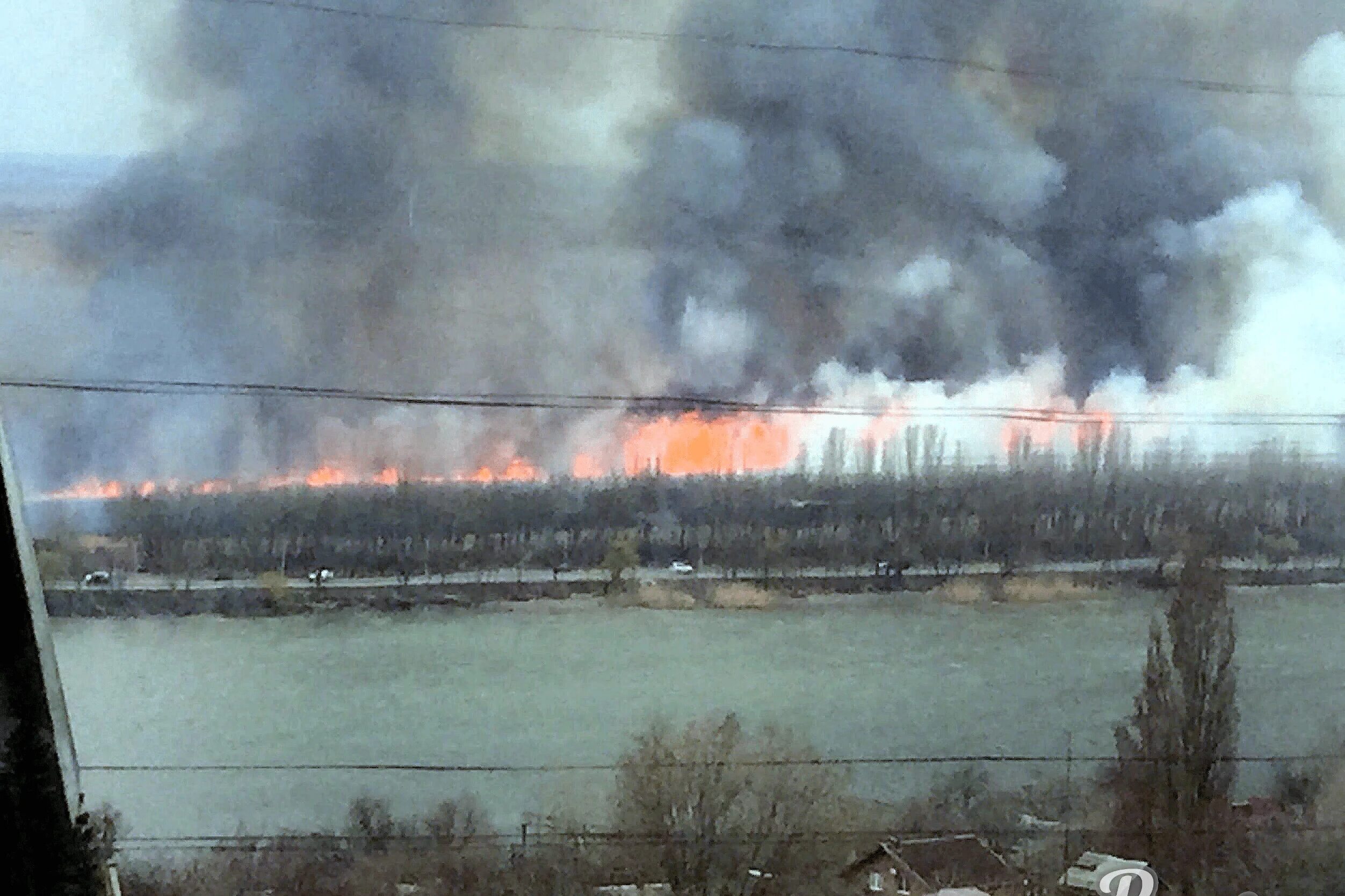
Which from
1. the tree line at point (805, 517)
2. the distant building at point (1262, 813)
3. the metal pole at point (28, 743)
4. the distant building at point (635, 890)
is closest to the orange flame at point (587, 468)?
the tree line at point (805, 517)

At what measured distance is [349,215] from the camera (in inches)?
46.5

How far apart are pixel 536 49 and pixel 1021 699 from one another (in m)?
0.88

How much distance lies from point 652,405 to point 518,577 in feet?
0.76

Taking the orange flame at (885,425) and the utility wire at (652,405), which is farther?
the orange flame at (885,425)

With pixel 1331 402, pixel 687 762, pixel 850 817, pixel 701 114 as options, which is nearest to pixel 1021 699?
pixel 850 817

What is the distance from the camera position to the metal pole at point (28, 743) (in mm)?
1164

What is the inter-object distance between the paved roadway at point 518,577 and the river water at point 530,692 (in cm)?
3

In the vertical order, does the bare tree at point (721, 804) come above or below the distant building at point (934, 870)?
above

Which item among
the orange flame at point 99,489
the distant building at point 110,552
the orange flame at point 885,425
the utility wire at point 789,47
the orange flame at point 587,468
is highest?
the utility wire at point 789,47

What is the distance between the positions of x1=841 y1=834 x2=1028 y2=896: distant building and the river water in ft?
0.22

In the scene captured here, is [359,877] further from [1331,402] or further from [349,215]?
[1331,402]

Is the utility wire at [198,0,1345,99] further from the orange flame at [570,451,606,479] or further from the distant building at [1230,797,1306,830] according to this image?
the distant building at [1230,797,1306,830]

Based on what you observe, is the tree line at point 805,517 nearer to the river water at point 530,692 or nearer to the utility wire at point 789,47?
the river water at point 530,692

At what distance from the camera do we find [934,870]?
1.27 meters
